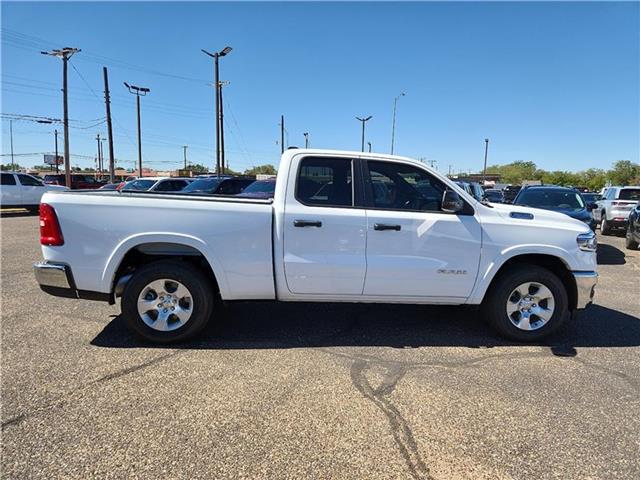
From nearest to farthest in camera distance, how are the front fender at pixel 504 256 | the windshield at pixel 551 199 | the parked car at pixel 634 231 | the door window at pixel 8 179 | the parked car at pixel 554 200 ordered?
the front fender at pixel 504 256 → the parked car at pixel 554 200 → the windshield at pixel 551 199 → the parked car at pixel 634 231 → the door window at pixel 8 179

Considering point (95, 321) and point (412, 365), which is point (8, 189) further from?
point (412, 365)

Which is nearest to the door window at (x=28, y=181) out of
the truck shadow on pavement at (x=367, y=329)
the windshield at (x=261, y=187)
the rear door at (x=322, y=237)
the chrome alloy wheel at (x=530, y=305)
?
the windshield at (x=261, y=187)

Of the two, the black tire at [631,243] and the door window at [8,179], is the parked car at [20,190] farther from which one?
the black tire at [631,243]

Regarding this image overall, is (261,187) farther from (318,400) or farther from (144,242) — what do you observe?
(318,400)

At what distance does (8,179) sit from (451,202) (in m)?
20.4

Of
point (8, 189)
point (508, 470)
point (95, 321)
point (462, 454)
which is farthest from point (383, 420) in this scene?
point (8, 189)

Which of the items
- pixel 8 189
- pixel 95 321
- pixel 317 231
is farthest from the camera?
pixel 8 189

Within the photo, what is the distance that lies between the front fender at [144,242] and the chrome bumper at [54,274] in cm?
33

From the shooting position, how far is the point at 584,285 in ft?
14.4

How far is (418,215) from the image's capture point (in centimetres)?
427

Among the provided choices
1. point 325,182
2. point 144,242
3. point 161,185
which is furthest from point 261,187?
point 144,242

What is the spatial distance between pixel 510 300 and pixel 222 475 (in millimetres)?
3263

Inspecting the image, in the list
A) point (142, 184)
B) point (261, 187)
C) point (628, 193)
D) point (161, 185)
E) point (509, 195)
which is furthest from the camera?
point (509, 195)

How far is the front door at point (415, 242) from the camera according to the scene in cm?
421
